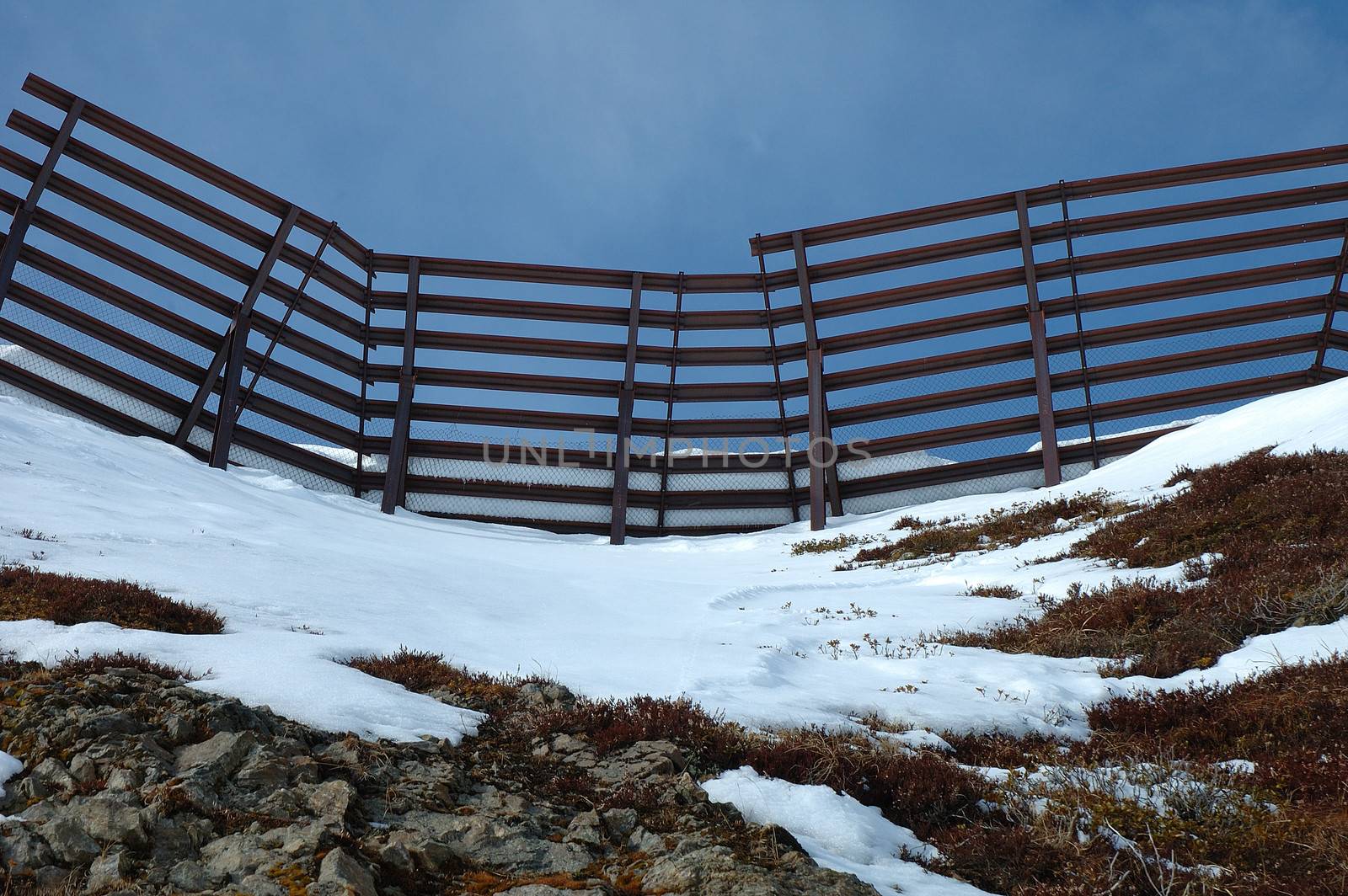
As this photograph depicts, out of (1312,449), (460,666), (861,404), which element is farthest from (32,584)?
(861,404)

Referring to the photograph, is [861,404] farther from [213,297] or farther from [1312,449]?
[213,297]

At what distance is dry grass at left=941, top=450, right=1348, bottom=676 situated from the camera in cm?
600

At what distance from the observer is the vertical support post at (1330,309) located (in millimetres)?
19234

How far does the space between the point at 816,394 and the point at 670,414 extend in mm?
3998

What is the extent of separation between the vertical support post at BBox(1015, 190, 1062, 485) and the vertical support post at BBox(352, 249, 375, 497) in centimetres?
1709

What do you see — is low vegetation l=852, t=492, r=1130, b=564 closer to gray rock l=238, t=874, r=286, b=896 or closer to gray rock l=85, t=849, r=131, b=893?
gray rock l=238, t=874, r=286, b=896

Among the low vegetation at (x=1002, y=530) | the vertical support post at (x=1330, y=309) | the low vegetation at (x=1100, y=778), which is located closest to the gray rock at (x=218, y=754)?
the low vegetation at (x=1100, y=778)

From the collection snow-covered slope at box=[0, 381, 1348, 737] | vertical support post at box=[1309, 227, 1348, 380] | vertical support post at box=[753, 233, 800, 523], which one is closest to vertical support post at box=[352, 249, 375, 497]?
snow-covered slope at box=[0, 381, 1348, 737]

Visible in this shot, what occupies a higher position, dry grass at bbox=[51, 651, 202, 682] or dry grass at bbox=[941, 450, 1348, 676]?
dry grass at bbox=[941, 450, 1348, 676]

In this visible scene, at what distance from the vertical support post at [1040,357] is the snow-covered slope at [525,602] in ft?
10.2

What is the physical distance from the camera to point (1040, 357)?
63.4 feet

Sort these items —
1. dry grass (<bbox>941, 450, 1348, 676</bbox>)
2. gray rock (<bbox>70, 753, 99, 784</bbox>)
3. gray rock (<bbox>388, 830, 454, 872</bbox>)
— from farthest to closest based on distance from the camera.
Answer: dry grass (<bbox>941, 450, 1348, 676</bbox>) → gray rock (<bbox>70, 753, 99, 784</bbox>) → gray rock (<bbox>388, 830, 454, 872</bbox>)

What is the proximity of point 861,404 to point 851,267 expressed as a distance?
357 centimetres

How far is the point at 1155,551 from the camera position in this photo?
8758 millimetres
